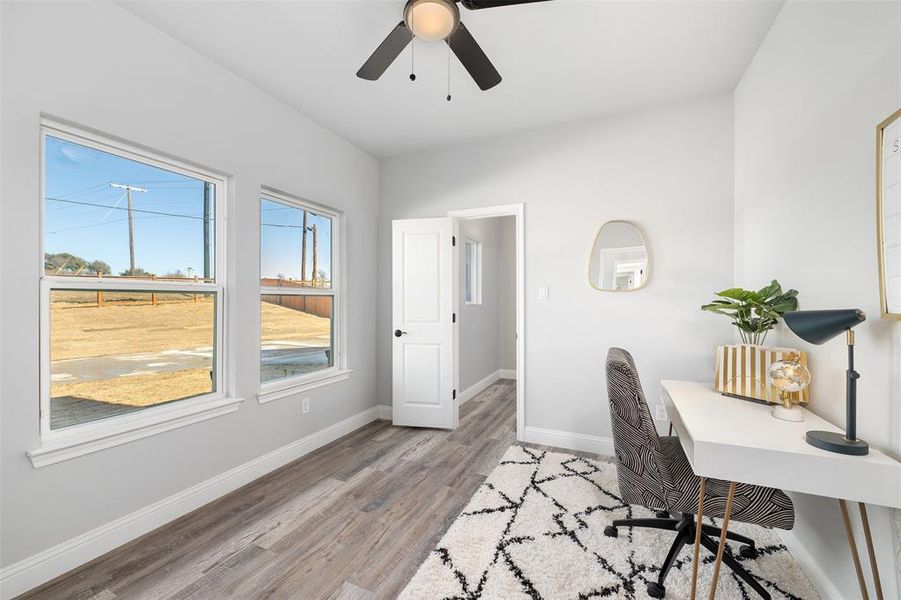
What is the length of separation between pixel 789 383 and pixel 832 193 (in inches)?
30.8

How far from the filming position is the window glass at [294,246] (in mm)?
2842

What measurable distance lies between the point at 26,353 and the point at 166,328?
63cm

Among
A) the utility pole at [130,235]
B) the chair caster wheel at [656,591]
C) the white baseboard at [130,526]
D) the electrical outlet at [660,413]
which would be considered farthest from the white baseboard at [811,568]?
the utility pole at [130,235]

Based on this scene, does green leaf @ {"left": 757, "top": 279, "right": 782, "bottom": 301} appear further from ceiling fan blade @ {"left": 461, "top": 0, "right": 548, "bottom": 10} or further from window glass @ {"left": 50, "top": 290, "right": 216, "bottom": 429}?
window glass @ {"left": 50, "top": 290, "right": 216, "bottom": 429}

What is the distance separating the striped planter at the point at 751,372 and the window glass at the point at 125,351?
10.0ft

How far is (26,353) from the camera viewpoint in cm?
160

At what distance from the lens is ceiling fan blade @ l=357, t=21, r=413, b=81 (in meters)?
1.68

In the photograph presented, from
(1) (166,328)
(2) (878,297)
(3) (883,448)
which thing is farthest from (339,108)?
(3) (883,448)

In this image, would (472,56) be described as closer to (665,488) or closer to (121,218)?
(121,218)

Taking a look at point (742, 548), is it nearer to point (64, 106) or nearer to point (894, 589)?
point (894, 589)

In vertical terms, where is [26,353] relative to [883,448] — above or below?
above

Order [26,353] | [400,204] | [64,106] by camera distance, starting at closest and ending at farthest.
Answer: [26,353] < [64,106] < [400,204]

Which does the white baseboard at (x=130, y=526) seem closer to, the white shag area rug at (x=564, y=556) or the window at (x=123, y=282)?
the window at (x=123, y=282)

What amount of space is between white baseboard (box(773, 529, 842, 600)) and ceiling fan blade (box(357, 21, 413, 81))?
114 inches
